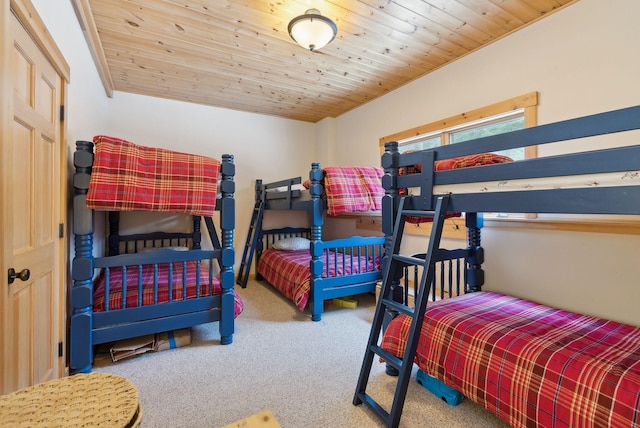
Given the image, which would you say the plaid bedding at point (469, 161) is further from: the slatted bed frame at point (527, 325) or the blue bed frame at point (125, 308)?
the blue bed frame at point (125, 308)

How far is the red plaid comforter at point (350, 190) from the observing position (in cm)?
288

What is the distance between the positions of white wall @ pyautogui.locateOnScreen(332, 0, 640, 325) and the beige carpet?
1.14 metres

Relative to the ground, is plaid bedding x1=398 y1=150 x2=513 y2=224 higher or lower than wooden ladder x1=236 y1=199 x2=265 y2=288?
higher

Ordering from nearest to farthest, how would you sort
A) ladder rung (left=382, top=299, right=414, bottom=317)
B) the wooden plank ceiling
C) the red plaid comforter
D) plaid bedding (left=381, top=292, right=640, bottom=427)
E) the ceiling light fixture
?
1. plaid bedding (left=381, top=292, right=640, bottom=427)
2. ladder rung (left=382, top=299, right=414, bottom=317)
3. the ceiling light fixture
4. the wooden plank ceiling
5. the red plaid comforter

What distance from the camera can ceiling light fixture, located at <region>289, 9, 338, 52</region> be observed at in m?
2.03

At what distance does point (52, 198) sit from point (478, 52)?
11.4 feet

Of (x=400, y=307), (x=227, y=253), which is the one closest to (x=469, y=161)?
(x=400, y=307)

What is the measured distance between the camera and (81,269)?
1.94 metres

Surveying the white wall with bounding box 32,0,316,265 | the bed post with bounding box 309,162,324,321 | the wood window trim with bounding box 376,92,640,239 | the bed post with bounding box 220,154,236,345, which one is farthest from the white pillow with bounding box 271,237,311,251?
the bed post with bounding box 220,154,236,345

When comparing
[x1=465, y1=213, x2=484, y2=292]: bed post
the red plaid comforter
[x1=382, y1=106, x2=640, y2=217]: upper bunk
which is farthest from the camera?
the red plaid comforter

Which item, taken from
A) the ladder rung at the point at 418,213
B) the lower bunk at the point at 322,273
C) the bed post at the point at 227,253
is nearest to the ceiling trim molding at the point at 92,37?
the bed post at the point at 227,253

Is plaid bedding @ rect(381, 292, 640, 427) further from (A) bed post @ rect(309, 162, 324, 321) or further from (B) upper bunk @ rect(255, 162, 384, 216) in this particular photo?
(B) upper bunk @ rect(255, 162, 384, 216)

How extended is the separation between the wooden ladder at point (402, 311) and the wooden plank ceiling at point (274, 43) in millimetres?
1569

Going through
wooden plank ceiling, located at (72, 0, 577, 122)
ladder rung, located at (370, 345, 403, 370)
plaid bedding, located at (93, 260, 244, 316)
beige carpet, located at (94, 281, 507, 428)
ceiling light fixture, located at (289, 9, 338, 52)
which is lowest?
beige carpet, located at (94, 281, 507, 428)
